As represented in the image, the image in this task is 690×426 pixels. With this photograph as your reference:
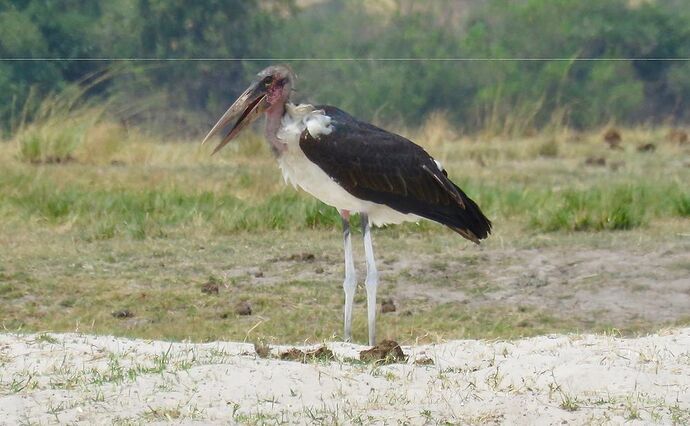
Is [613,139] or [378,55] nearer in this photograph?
[613,139]

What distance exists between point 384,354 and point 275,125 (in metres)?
1.28

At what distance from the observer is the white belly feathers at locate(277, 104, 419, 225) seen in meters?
6.21

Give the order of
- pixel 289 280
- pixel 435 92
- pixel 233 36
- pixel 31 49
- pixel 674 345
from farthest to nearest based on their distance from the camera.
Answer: pixel 435 92 → pixel 233 36 → pixel 31 49 → pixel 289 280 → pixel 674 345

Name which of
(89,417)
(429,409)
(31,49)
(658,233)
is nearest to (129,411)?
(89,417)

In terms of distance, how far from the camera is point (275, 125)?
6.30 meters

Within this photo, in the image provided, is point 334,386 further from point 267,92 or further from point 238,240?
point 238,240

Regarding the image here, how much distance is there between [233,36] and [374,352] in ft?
58.6

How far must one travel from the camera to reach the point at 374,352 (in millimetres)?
5445

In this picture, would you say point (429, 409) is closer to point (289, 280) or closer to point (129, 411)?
point (129, 411)

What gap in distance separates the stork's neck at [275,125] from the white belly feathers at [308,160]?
0.02m

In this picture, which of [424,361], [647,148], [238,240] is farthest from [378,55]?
[424,361]

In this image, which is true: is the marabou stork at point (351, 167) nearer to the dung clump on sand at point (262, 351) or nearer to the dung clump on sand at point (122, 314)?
the dung clump on sand at point (262, 351)

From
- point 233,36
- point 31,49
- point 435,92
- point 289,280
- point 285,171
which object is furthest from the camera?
point 435,92

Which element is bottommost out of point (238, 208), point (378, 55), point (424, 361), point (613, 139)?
point (378, 55)
